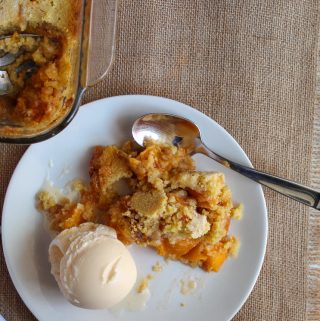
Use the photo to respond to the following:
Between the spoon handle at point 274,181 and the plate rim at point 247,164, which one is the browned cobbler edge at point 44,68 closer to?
the plate rim at point 247,164

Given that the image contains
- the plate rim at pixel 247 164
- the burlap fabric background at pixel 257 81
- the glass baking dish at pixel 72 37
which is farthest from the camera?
the burlap fabric background at pixel 257 81

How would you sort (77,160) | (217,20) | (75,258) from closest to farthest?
(75,258)
(77,160)
(217,20)

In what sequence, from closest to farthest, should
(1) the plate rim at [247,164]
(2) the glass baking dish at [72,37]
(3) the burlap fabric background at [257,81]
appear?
(2) the glass baking dish at [72,37]
(1) the plate rim at [247,164]
(3) the burlap fabric background at [257,81]

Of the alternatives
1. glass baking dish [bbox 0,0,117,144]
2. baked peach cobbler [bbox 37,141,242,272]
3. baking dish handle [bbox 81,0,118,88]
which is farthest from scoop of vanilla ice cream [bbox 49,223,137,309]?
baking dish handle [bbox 81,0,118,88]

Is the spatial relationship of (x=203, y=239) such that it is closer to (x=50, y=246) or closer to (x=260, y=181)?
(x=260, y=181)

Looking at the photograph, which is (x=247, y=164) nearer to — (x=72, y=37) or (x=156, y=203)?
→ (x=156, y=203)

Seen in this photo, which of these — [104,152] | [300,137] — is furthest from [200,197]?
[300,137]

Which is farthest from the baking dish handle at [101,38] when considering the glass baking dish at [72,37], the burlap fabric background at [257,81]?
the burlap fabric background at [257,81]
